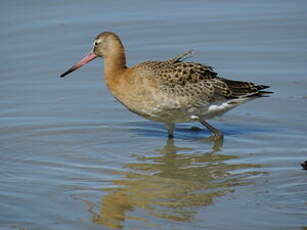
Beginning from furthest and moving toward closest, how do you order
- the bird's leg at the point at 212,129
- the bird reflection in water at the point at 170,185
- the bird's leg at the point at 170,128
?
the bird's leg at the point at 170,128 < the bird's leg at the point at 212,129 < the bird reflection in water at the point at 170,185

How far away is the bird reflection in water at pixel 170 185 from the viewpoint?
7.62m

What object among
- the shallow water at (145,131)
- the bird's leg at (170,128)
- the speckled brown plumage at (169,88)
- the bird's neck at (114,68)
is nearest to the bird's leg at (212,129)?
the speckled brown plumage at (169,88)

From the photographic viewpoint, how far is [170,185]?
8.55 meters

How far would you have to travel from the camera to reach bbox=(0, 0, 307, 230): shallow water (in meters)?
7.69

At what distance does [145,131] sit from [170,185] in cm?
229

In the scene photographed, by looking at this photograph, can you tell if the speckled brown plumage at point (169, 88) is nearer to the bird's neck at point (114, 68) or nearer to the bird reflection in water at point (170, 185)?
the bird's neck at point (114, 68)

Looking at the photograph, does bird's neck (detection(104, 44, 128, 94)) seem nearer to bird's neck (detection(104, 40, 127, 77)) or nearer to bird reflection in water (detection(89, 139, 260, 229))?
bird's neck (detection(104, 40, 127, 77))

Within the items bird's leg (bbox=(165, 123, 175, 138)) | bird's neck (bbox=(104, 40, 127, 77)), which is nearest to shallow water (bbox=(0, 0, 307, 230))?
bird's leg (bbox=(165, 123, 175, 138))

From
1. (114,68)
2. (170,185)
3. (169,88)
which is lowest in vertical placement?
(170,185)

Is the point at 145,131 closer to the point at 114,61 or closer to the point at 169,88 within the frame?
the point at 169,88

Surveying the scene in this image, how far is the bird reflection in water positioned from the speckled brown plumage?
507 millimetres

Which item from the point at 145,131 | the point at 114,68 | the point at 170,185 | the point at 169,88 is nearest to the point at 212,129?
the point at 169,88

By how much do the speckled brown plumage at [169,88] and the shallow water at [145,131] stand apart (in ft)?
1.06

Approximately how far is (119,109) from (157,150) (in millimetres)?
1506
